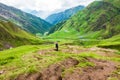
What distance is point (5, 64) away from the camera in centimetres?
4009

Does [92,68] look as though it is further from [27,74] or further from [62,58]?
[27,74]

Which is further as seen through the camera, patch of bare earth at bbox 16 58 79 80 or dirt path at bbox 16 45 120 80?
dirt path at bbox 16 45 120 80

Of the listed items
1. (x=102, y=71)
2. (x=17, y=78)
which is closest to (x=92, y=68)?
(x=102, y=71)

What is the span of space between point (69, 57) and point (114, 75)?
291 inches

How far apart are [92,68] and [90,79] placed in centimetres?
420

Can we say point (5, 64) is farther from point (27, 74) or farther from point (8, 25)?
point (8, 25)

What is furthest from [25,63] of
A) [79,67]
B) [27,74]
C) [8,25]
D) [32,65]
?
[8,25]

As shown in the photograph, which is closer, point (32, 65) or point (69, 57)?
point (32, 65)

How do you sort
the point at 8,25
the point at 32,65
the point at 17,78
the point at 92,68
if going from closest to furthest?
the point at 17,78 → the point at 32,65 → the point at 92,68 → the point at 8,25

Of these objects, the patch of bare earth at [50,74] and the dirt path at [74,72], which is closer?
the patch of bare earth at [50,74]

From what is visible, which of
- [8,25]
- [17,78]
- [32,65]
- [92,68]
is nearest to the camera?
[17,78]

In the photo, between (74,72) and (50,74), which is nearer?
(50,74)

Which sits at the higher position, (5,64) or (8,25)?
(8,25)

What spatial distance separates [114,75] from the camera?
121 ft
